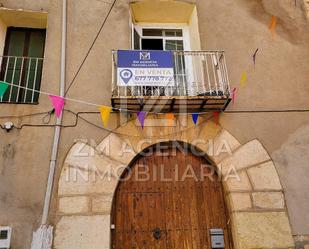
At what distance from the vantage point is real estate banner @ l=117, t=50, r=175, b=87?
4.77 meters

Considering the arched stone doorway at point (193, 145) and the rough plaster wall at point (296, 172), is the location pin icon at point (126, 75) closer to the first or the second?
the arched stone doorway at point (193, 145)

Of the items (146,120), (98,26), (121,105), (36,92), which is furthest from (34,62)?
(146,120)

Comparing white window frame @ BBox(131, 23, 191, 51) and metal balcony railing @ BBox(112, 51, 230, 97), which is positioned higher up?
white window frame @ BBox(131, 23, 191, 51)

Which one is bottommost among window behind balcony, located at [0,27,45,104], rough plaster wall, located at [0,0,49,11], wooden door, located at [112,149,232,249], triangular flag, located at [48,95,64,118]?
wooden door, located at [112,149,232,249]

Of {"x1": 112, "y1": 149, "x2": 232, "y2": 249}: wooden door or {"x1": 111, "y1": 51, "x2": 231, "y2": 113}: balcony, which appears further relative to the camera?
{"x1": 111, "y1": 51, "x2": 231, "y2": 113}: balcony

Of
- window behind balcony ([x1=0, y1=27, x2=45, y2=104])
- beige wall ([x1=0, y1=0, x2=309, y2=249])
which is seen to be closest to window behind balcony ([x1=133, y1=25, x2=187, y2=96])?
beige wall ([x1=0, y1=0, x2=309, y2=249])

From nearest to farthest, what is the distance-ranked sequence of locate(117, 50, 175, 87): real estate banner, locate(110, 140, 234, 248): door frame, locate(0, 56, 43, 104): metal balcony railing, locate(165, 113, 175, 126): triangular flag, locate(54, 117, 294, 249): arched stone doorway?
locate(54, 117, 294, 249): arched stone doorway, locate(110, 140, 234, 248): door frame, locate(117, 50, 175, 87): real estate banner, locate(165, 113, 175, 126): triangular flag, locate(0, 56, 43, 104): metal balcony railing

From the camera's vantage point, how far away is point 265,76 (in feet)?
17.7

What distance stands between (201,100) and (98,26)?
92.8 inches

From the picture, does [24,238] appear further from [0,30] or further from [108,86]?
[0,30]

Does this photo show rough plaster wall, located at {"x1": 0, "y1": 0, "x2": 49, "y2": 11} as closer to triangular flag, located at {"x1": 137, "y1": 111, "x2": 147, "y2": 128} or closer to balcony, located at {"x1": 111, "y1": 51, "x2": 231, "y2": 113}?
balcony, located at {"x1": 111, "y1": 51, "x2": 231, "y2": 113}

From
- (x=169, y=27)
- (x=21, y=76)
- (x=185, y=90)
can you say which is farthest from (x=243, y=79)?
(x=21, y=76)

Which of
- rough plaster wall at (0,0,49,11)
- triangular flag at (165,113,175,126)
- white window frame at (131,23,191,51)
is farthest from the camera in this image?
white window frame at (131,23,191,51)

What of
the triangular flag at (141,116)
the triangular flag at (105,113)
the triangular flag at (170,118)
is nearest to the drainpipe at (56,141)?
the triangular flag at (105,113)
